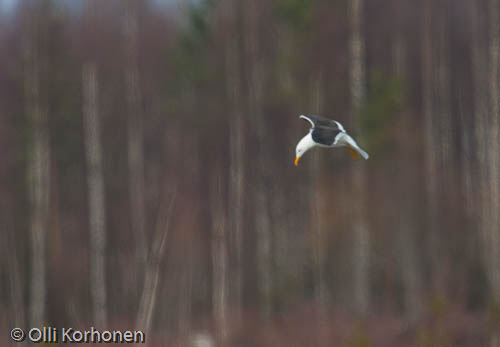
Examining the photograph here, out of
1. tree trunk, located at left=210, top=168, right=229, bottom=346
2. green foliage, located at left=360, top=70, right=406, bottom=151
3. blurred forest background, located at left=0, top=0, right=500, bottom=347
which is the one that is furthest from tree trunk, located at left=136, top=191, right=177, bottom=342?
green foliage, located at left=360, top=70, right=406, bottom=151

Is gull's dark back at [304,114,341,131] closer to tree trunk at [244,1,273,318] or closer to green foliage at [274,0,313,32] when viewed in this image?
green foliage at [274,0,313,32]

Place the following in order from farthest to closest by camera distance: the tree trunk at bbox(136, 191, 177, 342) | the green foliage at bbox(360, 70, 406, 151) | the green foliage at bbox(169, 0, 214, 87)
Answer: the green foliage at bbox(169, 0, 214, 87) → the green foliage at bbox(360, 70, 406, 151) → the tree trunk at bbox(136, 191, 177, 342)

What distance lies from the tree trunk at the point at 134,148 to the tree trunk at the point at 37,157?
11.7 feet

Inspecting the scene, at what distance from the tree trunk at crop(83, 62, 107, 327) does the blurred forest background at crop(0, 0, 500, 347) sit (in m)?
0.06

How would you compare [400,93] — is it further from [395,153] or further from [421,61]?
[421,61]

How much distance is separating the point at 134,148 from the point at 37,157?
529 cm

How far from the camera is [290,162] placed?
19891 millimetres

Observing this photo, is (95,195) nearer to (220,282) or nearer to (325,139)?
(220,282)

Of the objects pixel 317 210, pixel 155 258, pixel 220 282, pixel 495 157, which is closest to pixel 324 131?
pixel 155 258

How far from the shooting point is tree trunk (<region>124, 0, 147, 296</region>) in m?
20.5

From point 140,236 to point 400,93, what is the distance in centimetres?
805

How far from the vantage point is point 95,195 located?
62.3 ft

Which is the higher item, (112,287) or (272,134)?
(272,134)

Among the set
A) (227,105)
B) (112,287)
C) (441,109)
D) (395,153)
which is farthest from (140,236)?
(441,109)
